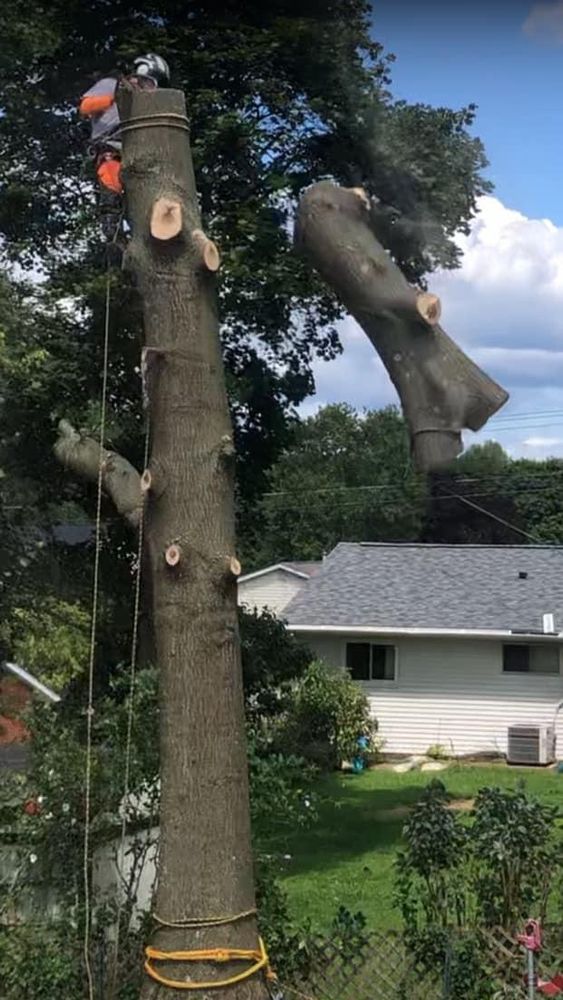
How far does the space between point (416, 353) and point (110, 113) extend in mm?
1808

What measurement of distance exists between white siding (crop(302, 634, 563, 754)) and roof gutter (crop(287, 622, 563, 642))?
13.7 inches

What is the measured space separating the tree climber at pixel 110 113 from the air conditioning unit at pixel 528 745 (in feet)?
50.7

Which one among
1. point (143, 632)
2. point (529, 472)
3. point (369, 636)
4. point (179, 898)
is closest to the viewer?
point (179, 898)

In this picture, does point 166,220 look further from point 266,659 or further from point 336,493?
point 336,493

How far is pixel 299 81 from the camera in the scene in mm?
10938

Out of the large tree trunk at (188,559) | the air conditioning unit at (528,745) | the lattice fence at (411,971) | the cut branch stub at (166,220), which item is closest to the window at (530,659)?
the air conditioning unit at (528,745)

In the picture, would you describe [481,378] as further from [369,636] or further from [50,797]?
[369,636]

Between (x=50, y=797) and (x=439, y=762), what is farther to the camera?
(x=439, y=762)

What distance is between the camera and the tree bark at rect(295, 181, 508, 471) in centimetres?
337

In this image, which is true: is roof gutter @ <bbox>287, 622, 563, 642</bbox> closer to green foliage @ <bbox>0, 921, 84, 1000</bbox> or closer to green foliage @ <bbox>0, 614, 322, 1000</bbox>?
green foliage @ <bbox>0, 614, 322, 1000</bbox>

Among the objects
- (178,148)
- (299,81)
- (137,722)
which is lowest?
(137,722)

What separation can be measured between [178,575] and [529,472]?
35.0 meters

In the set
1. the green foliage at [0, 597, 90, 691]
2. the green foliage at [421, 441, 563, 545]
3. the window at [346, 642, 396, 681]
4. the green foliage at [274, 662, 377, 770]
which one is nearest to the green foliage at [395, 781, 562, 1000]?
the green foliage at [0, 597, 90, 691]

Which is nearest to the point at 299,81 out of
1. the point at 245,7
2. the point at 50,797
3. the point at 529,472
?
the point at 245,7
